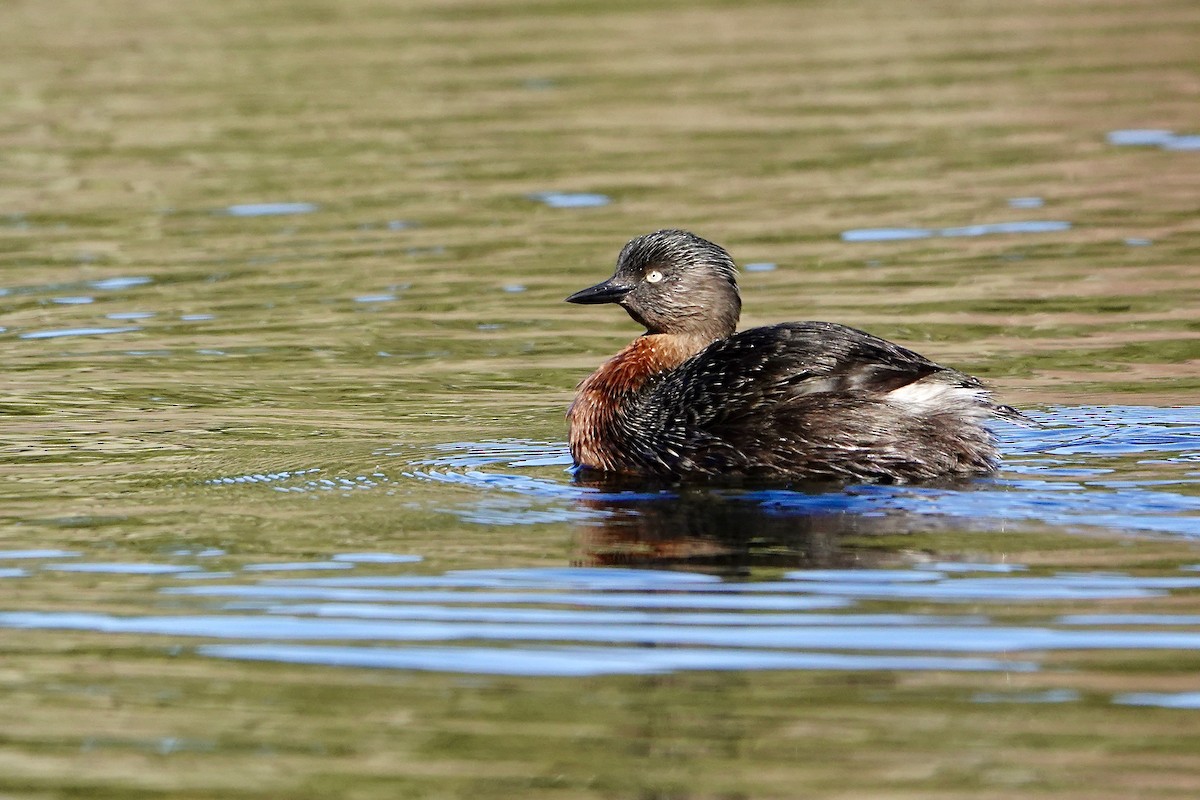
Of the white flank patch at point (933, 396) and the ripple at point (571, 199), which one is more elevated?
the white flank patch at point (933, 396)

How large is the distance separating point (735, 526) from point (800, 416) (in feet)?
3.02

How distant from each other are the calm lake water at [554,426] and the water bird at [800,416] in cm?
22

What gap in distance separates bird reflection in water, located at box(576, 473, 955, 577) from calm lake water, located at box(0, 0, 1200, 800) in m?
0.04

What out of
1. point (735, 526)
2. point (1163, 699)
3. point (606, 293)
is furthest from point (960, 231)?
point (1163, 699)

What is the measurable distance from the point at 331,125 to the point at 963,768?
13483mm

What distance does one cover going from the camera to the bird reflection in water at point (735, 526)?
693cm

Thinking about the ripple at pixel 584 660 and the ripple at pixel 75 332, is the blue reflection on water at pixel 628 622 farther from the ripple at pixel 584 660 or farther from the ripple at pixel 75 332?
the ripple at pixel 75 332

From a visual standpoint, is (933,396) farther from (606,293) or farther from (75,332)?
(75,332)

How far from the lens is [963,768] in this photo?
5.06 meters

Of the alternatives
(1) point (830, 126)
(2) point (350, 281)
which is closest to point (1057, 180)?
(1) point (830, 126)

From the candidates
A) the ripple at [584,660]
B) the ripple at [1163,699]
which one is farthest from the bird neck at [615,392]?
the ripple at [1163,699]

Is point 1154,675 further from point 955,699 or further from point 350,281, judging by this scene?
point 350,281

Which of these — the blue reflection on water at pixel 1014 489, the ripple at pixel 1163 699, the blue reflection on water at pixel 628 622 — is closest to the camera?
the ripple at pixel 1163 699

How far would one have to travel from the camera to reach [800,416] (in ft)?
27.1
